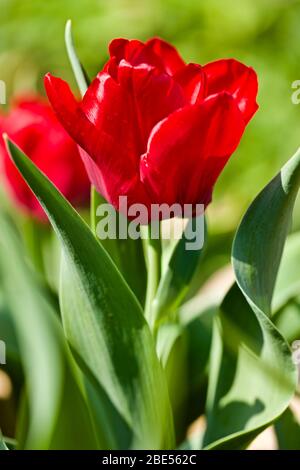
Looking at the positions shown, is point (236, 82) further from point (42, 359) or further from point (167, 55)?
point (42, 359)

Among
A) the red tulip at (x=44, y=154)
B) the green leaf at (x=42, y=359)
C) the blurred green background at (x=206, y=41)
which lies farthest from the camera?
the blurred green background at (x=206, y=41)

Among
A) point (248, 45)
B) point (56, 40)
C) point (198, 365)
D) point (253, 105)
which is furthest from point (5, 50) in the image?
point (253, 105)

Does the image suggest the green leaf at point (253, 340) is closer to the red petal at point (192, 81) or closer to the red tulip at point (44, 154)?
the red petal at point (192, 81)

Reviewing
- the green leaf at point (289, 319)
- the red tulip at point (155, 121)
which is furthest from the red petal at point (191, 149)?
the green leaf at point (289, 319)

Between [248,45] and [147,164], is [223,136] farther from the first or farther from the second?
[248,45]

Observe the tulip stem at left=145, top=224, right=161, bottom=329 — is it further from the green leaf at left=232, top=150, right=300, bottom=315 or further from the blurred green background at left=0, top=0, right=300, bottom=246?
the blurred green background at left=0, top=0, right=300, bottom=246
